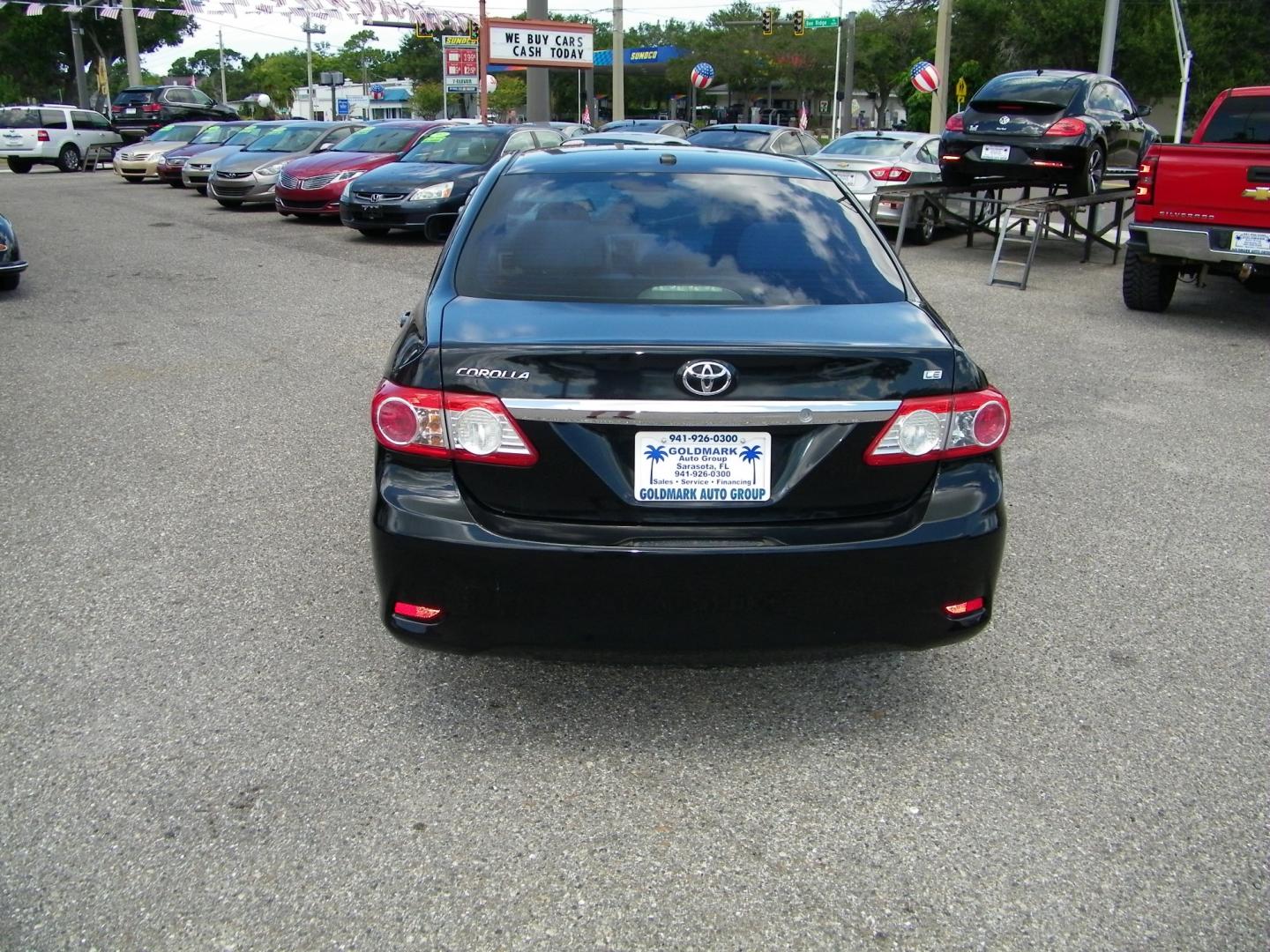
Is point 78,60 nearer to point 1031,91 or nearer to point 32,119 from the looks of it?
point 32,119

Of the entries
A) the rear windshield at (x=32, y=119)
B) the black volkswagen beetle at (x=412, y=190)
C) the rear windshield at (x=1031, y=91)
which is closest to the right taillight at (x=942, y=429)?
the rear windshield at (x=1031, y=91)

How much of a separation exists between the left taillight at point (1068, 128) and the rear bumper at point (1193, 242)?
363 cm

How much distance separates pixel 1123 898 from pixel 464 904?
1507mm

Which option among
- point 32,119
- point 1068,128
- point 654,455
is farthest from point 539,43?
point 654,455

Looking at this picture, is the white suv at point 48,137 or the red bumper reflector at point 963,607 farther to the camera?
the white suv at point 48,137

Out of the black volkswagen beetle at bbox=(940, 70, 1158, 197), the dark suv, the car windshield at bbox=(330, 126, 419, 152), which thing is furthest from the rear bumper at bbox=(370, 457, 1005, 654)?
the dark suv

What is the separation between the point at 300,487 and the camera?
5.55 meters

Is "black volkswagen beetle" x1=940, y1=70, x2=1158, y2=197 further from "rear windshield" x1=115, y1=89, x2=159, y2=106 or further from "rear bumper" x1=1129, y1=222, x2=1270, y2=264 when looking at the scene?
"rear windshield" x1=115, y1=89, x2=159, y2=106

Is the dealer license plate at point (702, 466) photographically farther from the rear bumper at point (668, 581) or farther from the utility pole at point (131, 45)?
the utility pole at point (131, 45)

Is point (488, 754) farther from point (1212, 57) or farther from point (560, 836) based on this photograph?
point (1212, 57)

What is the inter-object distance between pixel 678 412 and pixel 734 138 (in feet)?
46.7

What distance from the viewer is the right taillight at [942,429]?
9.99ft

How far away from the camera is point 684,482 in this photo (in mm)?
2996

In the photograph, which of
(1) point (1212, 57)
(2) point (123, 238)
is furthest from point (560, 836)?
(1) point (1212, 57)
